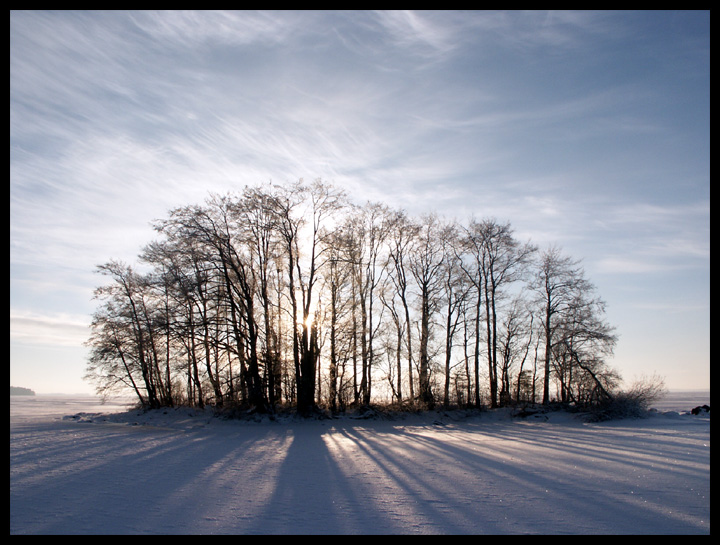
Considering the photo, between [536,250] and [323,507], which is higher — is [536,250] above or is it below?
above

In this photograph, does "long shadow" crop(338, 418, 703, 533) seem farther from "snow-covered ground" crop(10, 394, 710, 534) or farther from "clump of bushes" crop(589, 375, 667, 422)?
"clump of bushes" crop(589, 375, 667, 422)

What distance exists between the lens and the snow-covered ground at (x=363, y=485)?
267 inches

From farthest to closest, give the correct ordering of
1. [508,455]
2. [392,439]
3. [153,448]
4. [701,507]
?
[392,439]
[153,448]
[508,455]
[701,507]

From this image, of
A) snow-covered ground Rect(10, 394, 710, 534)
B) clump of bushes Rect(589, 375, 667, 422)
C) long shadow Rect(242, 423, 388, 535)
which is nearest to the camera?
long shadow Rect(242, 423, 388, 535)

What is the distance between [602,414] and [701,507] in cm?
2098

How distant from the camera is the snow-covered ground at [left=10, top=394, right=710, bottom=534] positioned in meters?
6.77

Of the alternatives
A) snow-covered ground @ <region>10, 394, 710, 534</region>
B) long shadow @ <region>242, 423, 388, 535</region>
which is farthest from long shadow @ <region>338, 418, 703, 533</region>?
long shadow @ <region>242, 423, 388, 535</region>

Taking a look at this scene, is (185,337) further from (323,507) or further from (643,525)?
(643,525)

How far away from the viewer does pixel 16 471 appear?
11000 mm

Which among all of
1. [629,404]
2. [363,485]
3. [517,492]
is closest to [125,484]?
[363,485]

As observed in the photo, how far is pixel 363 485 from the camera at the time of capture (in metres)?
9.73

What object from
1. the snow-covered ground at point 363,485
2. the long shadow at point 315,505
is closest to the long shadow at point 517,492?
the snow-covered ground at point 363,485

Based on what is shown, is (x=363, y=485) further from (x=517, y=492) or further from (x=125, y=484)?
(x=125, y=484)

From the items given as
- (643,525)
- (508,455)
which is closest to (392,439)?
(508,455)
